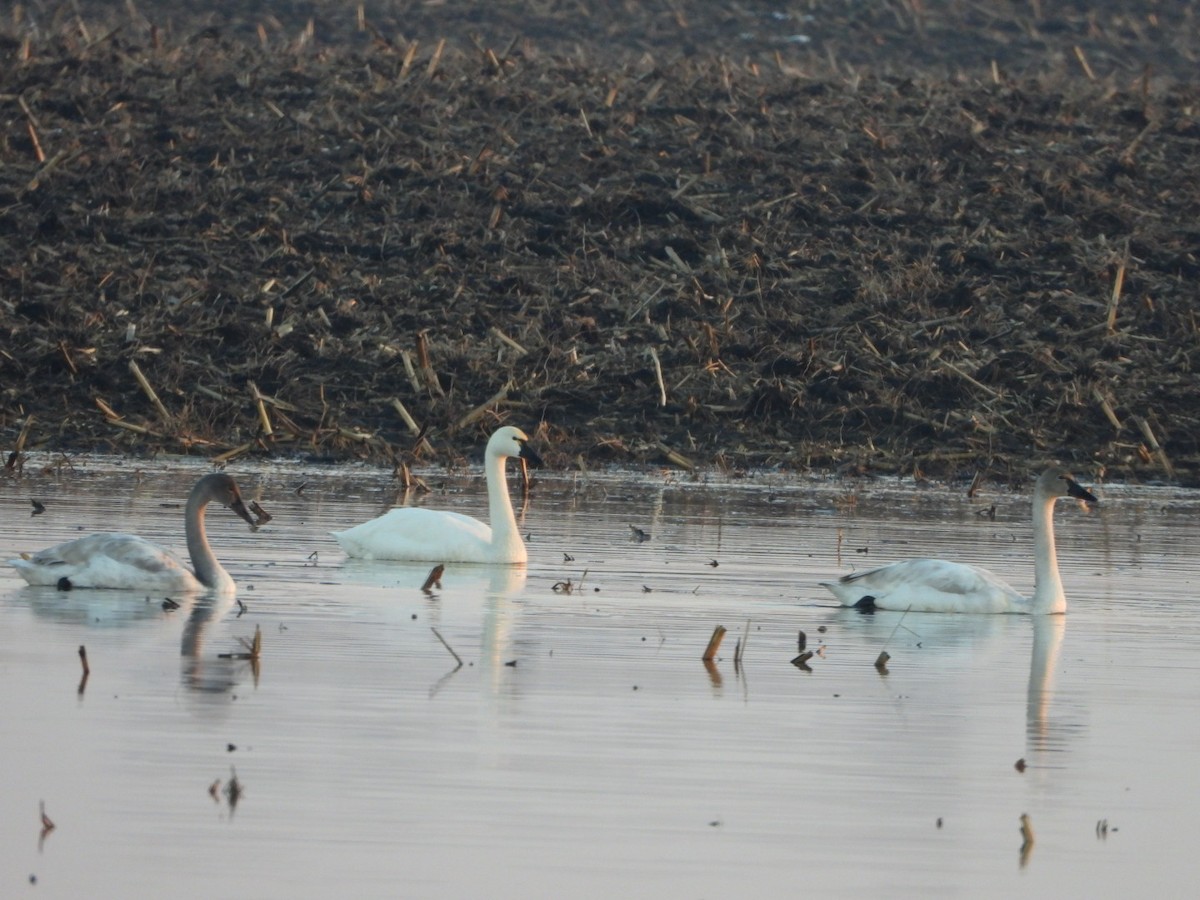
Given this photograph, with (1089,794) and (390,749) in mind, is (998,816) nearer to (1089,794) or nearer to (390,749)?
(1089,794)

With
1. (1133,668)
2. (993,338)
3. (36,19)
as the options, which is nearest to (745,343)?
(993,338)

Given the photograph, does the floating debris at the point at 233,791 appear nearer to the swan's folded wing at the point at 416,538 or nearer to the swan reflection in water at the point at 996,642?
the swan reflection in water at the point at 996,642

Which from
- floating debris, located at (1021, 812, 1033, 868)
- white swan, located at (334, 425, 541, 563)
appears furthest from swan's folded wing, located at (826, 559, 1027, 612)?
floating debris, located at (1021, 812, 1033, 868)

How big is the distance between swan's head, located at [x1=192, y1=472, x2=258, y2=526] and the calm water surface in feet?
1.11

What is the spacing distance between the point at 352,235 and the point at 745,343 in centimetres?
512

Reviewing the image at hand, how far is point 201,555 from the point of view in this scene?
512 inches

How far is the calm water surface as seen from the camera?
691 centimetres

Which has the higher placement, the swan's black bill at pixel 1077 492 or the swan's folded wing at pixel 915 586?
the swan's black bill at pixel 1077 492

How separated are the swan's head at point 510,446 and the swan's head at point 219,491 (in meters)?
2.70

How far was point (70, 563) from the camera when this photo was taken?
12.8 metres

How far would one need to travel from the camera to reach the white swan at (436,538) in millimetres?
14922

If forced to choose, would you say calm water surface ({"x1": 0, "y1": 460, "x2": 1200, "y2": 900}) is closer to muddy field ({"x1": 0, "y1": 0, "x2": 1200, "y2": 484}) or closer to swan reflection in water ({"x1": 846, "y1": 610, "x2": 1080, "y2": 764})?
swan reflection in water ({"x1": 846, "y1": 610, "x2": 1080, "y2": 764})

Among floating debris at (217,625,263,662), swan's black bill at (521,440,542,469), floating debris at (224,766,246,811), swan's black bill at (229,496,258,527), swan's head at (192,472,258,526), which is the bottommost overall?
floating debris at (224,766,246,811)

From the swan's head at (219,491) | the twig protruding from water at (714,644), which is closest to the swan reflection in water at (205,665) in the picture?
the swan's head at (219,491)
